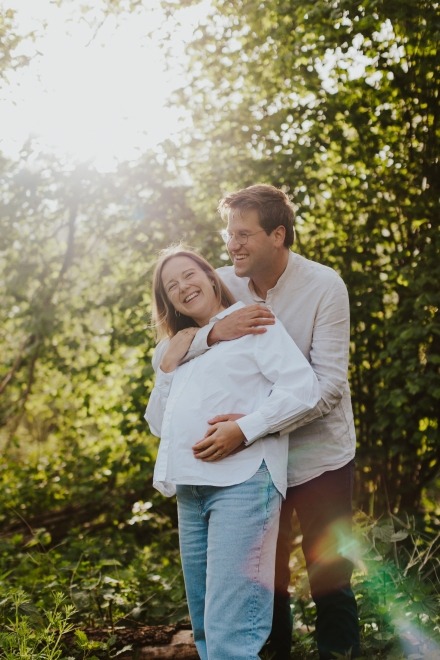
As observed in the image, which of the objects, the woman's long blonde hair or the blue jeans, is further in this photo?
the woman's long blonde hair

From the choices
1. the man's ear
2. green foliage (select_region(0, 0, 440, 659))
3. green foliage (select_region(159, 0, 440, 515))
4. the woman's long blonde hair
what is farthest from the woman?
green foliage (select_region(159, 0, 440, 515))

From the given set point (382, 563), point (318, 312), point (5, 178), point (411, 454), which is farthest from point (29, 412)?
point (318, 312)

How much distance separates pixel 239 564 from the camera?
6.90 feet

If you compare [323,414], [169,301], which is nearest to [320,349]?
[323,414]

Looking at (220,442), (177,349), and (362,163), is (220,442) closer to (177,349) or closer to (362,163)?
(177,349)

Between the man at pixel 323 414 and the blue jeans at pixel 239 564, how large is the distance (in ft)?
1.39

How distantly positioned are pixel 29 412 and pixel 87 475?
2.17 metres

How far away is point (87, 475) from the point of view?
5664 millimetres

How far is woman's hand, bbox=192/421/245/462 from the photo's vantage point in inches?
84.2

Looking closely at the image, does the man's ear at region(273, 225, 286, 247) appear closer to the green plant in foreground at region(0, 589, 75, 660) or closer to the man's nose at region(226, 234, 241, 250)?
the man's nose at region(226, 234, 241, 250)

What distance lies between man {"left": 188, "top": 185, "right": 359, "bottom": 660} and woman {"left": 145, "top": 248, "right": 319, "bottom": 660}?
0.29m

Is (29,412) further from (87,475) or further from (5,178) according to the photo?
(5,178)

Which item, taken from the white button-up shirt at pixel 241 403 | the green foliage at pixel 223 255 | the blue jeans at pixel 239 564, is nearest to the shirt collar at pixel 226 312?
the white button-up shirt at pixel 241 403

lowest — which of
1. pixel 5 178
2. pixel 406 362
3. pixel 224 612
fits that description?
pixel 224 612
